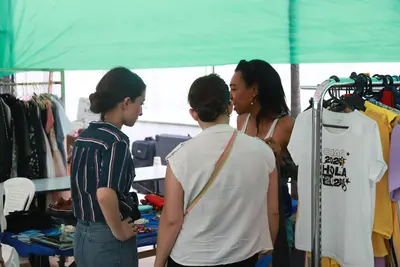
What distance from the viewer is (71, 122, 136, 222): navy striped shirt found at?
2156 millimetres

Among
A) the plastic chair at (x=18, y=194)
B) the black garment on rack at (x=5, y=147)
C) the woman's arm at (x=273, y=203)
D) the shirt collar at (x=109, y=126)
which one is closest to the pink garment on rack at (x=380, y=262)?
the woman's arm at (x=273, y=203)

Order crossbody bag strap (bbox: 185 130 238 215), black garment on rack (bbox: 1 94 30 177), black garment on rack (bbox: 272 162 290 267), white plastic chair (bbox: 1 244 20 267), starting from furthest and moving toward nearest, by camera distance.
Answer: black garment on rack (bbox: 1 94 30 177)
black garment on rack (bbox: 272 162 290 267)
white plastic chair (bbox: 1 244 20 267)
crossbody bag strap (bbox: 185 130 238 215)

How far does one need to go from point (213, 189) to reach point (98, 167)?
467 mm

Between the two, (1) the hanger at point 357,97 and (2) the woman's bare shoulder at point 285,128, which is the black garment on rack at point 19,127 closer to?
(2) the woman's bare shoulder at point 285,128

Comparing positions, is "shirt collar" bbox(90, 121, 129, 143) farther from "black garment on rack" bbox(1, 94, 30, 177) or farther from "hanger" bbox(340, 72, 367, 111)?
"black garment on rack" bbox(1, 94, 30, 177)

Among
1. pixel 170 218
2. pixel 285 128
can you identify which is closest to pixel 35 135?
pixel 285 128

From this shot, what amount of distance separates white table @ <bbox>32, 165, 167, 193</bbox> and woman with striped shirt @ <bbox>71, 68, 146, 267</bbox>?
7.20 feet

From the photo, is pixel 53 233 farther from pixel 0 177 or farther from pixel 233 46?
pixel 233 46

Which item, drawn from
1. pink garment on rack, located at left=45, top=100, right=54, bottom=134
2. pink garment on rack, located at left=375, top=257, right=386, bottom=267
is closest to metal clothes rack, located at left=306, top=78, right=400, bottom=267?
pink garment on rack, located at left=375, top=257, right=386, bottom=267

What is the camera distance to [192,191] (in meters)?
1.98

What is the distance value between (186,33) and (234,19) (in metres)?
0.28

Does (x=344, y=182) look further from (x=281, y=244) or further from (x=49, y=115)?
(x=49, y=115)

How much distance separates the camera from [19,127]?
15.4 feet

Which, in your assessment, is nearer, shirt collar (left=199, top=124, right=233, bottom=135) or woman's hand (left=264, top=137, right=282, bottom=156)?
shirt collar (left=199, top=124, right=233, bottom=135)
